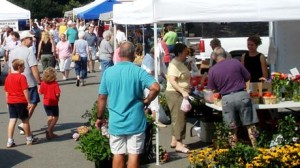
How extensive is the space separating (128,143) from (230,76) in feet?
7.22

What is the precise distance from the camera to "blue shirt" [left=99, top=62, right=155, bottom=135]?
23.7ft

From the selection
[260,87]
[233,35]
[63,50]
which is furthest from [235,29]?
[260,87]

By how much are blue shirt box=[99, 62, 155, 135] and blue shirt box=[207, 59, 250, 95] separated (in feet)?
6.26

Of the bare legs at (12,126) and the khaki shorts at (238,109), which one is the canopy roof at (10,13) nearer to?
the bare legs at (12,126)

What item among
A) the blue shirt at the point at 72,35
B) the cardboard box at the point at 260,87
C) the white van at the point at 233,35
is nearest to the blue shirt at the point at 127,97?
the cardboard box at the point at 260,87

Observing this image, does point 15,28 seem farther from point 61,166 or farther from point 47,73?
point 61,166

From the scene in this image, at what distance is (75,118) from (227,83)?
6.09 m

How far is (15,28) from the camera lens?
26484 millimetres

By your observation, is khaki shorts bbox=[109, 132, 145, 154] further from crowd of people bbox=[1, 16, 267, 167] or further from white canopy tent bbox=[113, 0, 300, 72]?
white canopy tent bbox=[113, 0, 300, 72]

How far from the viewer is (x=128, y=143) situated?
7.29 metres

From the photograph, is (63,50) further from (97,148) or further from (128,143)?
(128,143)

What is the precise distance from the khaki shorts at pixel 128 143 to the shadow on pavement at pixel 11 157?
9.19 ft

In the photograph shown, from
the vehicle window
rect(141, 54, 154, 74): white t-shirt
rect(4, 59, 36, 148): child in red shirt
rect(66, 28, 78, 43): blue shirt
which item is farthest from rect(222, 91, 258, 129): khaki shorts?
rect(66, 28, 78, 43): blue shirt

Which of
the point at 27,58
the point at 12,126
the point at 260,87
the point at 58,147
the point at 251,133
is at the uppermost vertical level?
the point at 27,58
